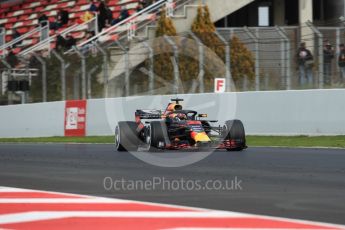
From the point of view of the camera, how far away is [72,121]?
21906 millimetres

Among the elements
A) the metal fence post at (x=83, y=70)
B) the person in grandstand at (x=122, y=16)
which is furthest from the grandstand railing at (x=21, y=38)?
the metal fence post at (x=83, y=70)

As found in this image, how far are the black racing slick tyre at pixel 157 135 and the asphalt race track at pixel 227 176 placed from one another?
54 centimetres

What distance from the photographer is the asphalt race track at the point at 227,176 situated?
6.49 m

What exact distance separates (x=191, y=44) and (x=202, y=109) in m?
1.78

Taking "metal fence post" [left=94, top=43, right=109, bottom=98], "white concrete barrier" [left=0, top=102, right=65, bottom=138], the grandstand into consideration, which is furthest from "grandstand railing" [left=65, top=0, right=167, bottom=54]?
"metal fence post" [left=94, top=43, right=109, bottom=98]

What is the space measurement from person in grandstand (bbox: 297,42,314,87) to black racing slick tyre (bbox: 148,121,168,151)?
5335 mm

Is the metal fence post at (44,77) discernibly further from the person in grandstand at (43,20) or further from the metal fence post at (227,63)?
the person in grandstand at (43,20)

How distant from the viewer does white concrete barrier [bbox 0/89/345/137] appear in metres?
16.5

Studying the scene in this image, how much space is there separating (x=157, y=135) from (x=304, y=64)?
558 cm

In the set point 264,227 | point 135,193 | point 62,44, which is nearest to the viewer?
point 264,227

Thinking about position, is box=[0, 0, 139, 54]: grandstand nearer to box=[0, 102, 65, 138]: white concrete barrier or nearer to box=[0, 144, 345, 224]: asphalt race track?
box=[0, 102, 65, 138]: white concrete barrier

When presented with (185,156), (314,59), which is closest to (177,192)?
(185,156)

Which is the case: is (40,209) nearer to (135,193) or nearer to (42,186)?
(135,193)

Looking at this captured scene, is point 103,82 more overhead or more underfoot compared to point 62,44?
more underfoot
